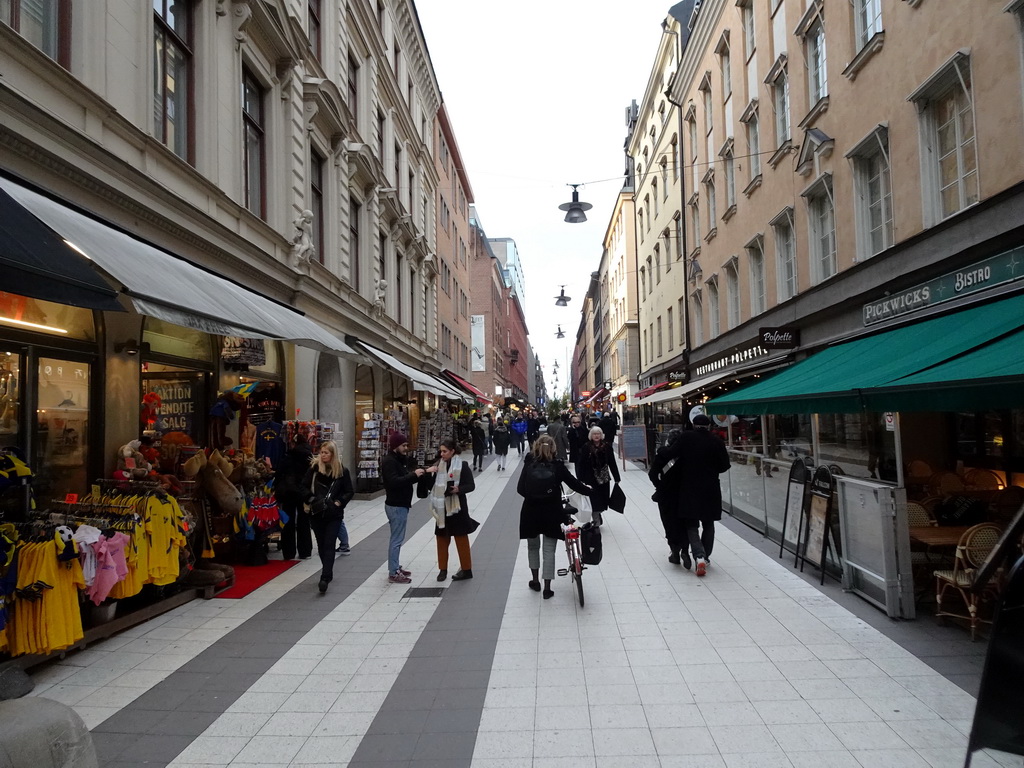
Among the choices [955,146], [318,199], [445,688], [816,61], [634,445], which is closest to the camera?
[445,688]

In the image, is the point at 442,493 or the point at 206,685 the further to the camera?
the point at 442,493

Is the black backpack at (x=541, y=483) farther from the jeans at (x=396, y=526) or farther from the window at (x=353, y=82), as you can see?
the window at (x=353, y=82)

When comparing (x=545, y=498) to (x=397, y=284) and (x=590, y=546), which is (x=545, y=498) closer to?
(x=590, y=546)

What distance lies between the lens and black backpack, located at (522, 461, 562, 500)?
22.2 ft

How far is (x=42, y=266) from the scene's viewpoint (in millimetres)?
4203

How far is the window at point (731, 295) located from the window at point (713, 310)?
1824 millimetres

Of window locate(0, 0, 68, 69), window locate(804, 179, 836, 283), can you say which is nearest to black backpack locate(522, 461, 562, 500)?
window locate(0, 0, 68, 69)

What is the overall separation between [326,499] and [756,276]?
14.8m

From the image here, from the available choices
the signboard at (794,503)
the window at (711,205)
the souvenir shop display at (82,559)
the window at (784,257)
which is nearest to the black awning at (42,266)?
the souvenir shop display at (82,559)

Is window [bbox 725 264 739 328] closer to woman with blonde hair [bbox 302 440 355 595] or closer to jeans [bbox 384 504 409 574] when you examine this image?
jeans [bbox 384 504 409 574]

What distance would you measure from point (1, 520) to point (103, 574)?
848 mm

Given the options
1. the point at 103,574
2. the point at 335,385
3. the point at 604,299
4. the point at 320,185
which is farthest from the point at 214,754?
the point at 604,299

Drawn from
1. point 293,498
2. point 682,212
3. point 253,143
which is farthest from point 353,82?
point 293,498

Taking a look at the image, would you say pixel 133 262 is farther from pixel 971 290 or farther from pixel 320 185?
pixel 320 185
